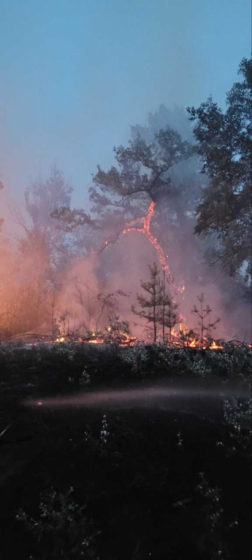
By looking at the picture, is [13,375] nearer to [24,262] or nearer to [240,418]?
[240,418]

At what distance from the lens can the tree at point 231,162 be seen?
13258 millimetres

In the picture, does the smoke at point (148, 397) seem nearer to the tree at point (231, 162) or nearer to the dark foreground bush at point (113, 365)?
the dark foreground bush at point (113, 365)

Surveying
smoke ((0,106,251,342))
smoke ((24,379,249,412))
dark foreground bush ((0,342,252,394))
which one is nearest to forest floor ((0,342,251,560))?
smoke ((24,379,249,412))

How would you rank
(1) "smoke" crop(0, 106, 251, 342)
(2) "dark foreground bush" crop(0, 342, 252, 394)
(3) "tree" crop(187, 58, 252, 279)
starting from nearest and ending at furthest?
(2) "dark foreground bush" crop(0, 342, 252, 394), (3) "tree" crop(187, 58, 252, 279), (1) "smoke" crop(0, 106, 251, 342)

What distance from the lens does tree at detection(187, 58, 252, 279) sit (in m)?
13.3

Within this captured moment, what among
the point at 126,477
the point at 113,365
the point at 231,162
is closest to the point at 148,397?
the point at 113,365

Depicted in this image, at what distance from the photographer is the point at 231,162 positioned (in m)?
13.8

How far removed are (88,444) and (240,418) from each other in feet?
5.30

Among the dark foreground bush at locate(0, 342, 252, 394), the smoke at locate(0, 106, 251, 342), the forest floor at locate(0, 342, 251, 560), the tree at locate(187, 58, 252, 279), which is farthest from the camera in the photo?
the smoke at locate(0, 106, 251, 342)

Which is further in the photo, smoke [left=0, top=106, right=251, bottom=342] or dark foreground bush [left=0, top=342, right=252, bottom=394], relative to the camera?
smoke [left=0, top=106, right=251, bottom=342]

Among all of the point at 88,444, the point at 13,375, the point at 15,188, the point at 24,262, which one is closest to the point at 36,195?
the point at 24,262

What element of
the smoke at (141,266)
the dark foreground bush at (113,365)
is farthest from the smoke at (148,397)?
the smoke at (141,266)

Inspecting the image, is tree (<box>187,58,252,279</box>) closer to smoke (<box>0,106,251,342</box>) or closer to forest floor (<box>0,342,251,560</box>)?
smoke (<box>0,106,251,342</box>)

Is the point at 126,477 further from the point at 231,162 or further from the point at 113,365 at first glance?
the point at 231,162
